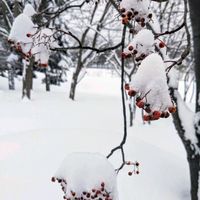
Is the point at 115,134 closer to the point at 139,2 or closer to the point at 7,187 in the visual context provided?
the point at 7,187

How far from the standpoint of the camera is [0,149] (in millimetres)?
4395

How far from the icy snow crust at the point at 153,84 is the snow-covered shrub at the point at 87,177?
78 cm

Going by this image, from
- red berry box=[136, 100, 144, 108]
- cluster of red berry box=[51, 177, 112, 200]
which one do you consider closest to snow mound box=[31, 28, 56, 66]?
cluster of red berry box=[51, 177, 112, 200]

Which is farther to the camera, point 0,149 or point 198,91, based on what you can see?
point 0,149

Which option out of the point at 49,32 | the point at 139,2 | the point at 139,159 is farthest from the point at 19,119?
the point at 139,2

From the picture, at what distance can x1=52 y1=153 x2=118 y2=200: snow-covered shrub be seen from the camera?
2266 millimetres

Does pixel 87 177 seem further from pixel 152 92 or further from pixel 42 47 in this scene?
pixel 42 47

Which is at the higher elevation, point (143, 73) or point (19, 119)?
point (143, 73)

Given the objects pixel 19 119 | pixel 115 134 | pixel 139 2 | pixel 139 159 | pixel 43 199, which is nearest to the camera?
pixel 139 2

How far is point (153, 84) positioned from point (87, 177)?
0.88 metres

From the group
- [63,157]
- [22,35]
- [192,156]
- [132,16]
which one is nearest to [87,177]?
[132,16]

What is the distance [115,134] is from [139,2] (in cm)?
287

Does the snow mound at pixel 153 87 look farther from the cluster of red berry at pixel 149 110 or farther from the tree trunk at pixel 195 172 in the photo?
the tree trunk at pixel 195 172

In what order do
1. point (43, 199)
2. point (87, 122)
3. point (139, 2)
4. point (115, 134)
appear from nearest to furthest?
1. point (139, 2)
2. point (43, 199)
3. point (115, 134)
4. point (87, 122)
